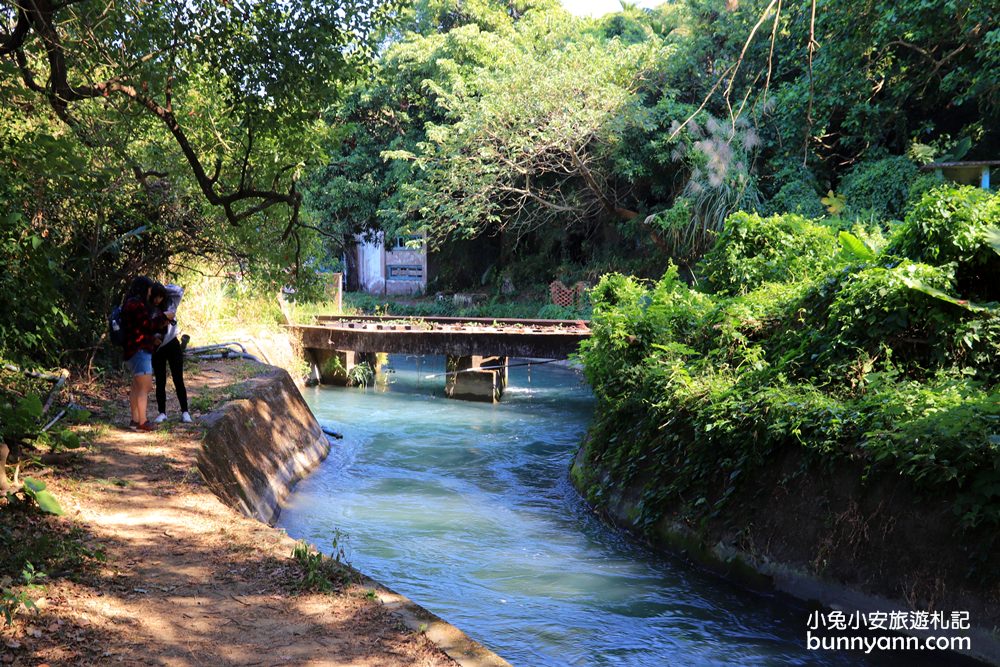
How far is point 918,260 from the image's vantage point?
8.23m

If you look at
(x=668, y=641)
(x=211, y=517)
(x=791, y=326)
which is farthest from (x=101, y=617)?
(x=791, y=326)

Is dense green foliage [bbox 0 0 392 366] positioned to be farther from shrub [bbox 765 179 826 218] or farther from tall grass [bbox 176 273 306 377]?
shrub [bbox 765 179 826 218]

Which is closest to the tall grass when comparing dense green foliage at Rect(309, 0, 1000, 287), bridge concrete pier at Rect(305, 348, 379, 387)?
bridge concrete pier at Rect(305, 348, 379, 387)

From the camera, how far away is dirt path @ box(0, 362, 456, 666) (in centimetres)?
449

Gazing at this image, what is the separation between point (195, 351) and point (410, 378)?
921 cm

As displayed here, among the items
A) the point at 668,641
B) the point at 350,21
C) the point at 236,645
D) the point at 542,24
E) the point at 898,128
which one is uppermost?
the point at 542,24

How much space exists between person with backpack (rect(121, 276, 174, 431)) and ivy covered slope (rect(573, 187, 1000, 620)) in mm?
5361

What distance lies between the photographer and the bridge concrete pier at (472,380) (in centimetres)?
1988

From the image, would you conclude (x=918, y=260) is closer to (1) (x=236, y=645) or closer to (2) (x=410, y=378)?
(1) (x=236, y=645)

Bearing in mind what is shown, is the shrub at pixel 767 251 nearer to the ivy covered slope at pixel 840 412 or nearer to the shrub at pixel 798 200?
the ivy covered slope at pixel 840 412

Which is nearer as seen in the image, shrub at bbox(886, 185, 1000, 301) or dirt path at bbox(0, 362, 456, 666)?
dirt path at bbox(0, 362, 456, 666)

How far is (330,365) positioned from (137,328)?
1263 centimetres

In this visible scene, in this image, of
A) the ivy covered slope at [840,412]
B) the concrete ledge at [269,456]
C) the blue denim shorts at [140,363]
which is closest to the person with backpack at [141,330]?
the blue denim shorts at [140,363]

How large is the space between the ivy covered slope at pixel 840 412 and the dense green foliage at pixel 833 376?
0.02m
